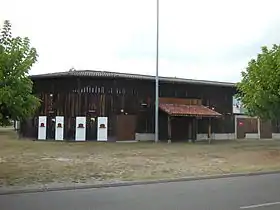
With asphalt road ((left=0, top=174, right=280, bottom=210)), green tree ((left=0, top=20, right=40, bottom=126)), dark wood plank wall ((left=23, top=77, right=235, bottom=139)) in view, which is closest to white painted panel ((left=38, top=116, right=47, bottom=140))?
dark wood plank wall ((left=23, top=77, right=235, bottom=139))

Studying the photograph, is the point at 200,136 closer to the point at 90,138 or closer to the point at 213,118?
the point at 213,118

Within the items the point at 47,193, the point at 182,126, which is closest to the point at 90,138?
the point at 182,126

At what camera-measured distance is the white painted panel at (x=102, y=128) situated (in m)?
35.1

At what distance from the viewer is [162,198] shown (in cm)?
1077

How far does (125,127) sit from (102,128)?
6.56 feet

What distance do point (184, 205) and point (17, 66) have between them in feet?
25.5

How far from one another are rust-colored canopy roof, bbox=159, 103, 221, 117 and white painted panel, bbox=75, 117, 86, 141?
645 cm

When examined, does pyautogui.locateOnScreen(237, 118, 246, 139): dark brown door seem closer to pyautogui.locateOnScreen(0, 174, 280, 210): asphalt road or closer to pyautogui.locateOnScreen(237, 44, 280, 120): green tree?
pyautogui.locateOnScreen(237, 44, 280, 120): green tree

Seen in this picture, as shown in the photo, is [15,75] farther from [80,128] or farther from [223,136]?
[223,136]

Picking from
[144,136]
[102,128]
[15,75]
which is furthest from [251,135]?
[15,75]

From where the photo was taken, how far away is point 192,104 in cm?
3969

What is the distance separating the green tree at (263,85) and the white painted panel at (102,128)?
11.4 meters

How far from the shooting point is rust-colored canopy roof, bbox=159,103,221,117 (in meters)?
36.0

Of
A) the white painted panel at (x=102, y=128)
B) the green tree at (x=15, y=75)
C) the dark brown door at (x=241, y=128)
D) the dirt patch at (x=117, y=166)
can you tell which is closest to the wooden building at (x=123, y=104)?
the white painted panel at (x=102, y=128)
